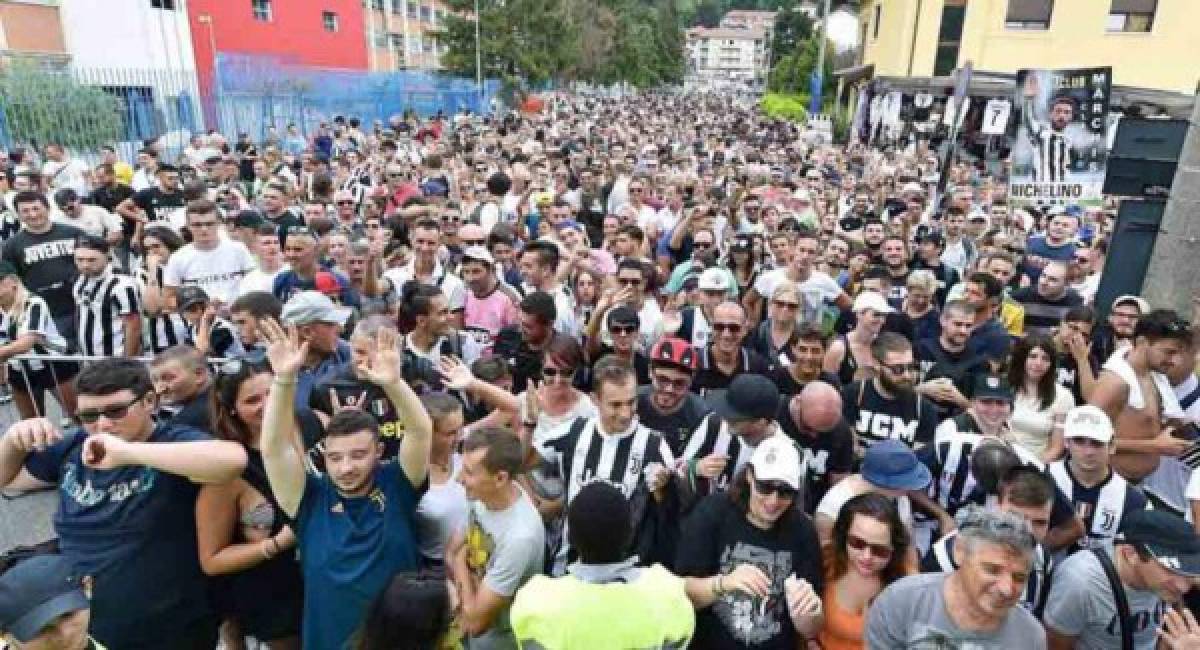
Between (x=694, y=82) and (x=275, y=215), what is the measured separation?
149 meters

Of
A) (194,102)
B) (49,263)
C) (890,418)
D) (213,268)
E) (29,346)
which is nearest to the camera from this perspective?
(890,418)

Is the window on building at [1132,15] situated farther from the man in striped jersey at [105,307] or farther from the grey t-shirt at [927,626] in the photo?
the man in striped jersey at [105,307]

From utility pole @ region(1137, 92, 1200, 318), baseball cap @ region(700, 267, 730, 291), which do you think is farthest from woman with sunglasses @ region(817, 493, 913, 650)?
utility pole @ region(1137, 92, 1200, 318)

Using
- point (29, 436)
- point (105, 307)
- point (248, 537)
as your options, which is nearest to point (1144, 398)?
point (248, 537)

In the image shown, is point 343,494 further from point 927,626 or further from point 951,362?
point 951,362

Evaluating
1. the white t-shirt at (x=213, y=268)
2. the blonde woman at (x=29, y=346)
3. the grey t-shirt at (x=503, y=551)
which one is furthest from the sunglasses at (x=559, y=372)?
the blonde woman at (x=29, y=346)

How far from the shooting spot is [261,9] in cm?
3625

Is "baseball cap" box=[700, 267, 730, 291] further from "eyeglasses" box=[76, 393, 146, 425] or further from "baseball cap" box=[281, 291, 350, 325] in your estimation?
"eyeglasses" box=[76, 393, 146, 425]

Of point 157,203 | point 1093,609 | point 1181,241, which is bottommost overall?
point 1093,609

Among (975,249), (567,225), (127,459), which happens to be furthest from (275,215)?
(975,249)

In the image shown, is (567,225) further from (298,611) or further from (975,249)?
(298,611)

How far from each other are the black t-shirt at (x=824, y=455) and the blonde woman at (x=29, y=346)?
5077mm

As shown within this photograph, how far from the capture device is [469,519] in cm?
317

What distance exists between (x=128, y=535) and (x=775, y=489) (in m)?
2.46
